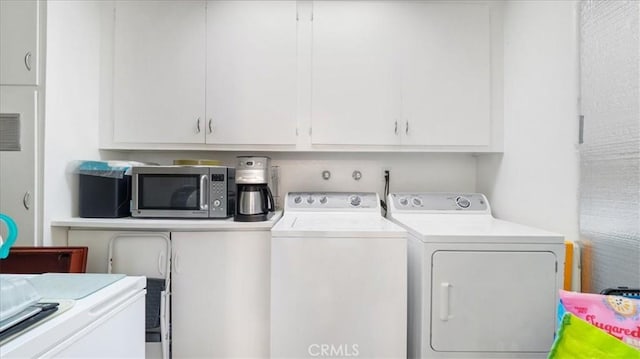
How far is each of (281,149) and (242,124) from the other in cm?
31

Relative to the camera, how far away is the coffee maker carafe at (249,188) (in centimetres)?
176

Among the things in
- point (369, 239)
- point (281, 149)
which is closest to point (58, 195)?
point (281, 149)

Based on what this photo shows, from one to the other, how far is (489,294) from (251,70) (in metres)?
1.88

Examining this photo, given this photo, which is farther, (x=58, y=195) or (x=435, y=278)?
(x=58, y=195)

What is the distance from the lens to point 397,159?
240 centimetres

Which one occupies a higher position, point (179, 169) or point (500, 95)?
point (500, 95)

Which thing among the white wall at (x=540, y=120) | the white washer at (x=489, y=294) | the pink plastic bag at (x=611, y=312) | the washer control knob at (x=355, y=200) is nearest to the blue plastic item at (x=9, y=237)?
the white washer at (x=489, y=294)

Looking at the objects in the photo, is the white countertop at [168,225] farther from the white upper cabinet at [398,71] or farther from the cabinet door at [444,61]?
the cabinet door at [444,61]

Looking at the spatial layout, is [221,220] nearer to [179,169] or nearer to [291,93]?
[179,169]

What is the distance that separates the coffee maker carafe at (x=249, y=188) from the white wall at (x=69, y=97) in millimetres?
989

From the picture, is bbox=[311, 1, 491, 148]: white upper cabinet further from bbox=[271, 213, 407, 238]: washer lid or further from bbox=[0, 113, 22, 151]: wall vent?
bbox=[0, 113, 22, 151]: wall vent

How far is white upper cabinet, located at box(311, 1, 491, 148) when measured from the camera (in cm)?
207

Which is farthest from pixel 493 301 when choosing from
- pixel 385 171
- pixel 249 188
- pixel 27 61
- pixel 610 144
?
pixel 27 61

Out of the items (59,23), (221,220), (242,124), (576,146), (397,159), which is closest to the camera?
(576,146)
